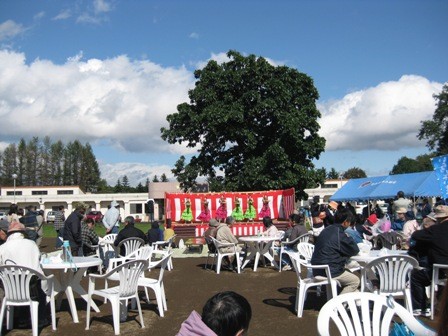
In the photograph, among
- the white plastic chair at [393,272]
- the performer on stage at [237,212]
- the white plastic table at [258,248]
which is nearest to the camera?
the white plastic chair at [393,272]

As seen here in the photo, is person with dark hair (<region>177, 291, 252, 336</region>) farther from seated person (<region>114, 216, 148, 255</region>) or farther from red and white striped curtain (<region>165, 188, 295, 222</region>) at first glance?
red and white striped curtain (<region>165, 188, 295, 222</region>)

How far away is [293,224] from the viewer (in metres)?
11.1

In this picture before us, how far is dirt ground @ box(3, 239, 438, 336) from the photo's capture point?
6228mm

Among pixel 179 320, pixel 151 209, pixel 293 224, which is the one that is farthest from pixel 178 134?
pixel 179 320

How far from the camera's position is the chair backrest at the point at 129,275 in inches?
240

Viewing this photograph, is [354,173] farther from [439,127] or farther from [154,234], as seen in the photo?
[154,234]

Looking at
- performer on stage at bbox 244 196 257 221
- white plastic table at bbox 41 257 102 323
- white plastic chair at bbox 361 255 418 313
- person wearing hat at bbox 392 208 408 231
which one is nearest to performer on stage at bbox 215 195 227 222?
performer on stage at bbox 244 196 257 221

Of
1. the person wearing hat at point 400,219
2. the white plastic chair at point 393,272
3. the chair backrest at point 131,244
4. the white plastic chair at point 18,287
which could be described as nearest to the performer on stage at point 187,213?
the person wearing hat at point 400,219

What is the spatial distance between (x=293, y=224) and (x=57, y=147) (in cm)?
8954

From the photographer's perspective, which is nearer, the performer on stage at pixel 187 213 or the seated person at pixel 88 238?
the seated person at pixel 88 238

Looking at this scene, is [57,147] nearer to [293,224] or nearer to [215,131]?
[215,131]

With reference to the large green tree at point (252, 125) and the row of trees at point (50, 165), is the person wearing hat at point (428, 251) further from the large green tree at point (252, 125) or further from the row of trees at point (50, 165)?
the row of trees at point (50, 165)

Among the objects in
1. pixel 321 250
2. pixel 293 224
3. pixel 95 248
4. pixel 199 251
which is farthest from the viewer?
pixel 199 251

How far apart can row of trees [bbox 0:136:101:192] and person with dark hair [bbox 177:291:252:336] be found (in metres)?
94.1
